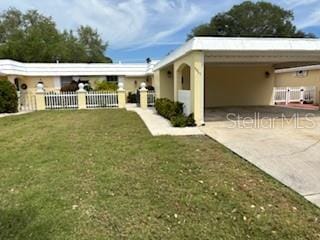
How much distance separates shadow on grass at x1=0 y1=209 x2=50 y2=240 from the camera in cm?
314

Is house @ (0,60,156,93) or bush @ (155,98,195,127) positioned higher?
house @ (0,60,156,93)

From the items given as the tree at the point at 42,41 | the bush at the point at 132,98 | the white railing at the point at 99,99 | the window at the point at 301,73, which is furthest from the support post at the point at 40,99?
the tree at the point at 42,41

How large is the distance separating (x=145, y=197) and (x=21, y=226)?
5.25 feet

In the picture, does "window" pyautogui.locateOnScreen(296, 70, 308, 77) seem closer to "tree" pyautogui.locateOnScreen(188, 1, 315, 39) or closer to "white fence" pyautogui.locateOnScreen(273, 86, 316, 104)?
"white fence" pyautogui.locateOnScreen(273, 86, 316, 104)

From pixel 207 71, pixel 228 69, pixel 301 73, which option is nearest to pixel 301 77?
pixel 301 73

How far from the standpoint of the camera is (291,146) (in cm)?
666

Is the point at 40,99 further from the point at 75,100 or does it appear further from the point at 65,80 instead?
the point at 65,80

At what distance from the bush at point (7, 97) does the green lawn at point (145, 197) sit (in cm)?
1174

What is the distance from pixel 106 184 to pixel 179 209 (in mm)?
1424

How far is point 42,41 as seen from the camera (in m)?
40.2

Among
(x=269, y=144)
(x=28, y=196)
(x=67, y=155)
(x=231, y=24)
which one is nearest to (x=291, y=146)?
(x=269, y=144)

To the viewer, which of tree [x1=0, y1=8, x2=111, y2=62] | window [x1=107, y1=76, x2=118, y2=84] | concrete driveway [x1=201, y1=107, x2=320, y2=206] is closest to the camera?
concrete driveway [x1=201, y1=107, x2=320, y2=206]

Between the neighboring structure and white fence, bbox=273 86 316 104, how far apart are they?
25.5 inches

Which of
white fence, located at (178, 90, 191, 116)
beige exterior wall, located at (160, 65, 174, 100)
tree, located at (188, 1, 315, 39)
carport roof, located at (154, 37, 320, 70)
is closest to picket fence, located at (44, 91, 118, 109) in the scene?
beige exterior wall, located at (160, 65, 174, 100)
